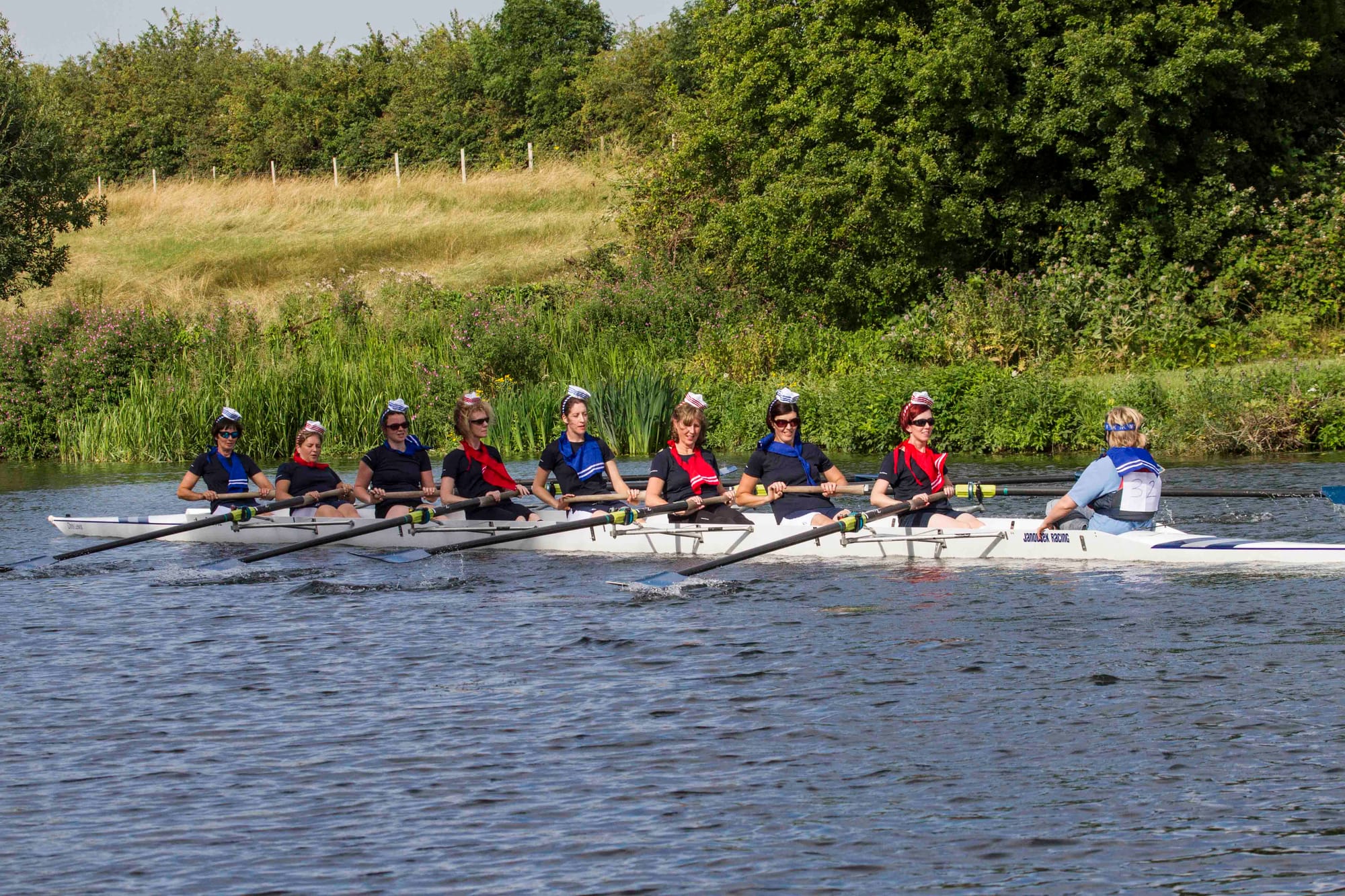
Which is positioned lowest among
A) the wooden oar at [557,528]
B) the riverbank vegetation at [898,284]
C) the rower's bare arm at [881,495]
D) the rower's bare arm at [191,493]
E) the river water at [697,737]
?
the river water at [697,737]

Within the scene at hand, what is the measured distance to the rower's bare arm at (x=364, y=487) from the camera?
14.7 m

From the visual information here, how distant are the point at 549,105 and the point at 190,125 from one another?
17.6 meters

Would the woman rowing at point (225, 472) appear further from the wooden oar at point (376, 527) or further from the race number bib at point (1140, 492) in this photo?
the race number bib at point (1140, 492)

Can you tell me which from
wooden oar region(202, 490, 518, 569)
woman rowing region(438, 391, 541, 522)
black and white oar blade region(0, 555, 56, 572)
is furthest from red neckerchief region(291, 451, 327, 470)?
black and white oar blade region(0, 555, 56, 572)

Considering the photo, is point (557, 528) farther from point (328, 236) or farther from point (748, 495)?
point (328, 236)

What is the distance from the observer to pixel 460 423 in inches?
556

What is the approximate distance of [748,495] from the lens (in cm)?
1234

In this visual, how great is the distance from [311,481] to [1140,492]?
8.36 m

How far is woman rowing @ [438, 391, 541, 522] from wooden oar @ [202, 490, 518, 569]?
10cm

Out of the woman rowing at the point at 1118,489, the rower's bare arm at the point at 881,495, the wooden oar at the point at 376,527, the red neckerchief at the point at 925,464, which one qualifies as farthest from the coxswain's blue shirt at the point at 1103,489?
the wooden oar at the point at 376,527

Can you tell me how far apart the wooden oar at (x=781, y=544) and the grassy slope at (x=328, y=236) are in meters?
25.0

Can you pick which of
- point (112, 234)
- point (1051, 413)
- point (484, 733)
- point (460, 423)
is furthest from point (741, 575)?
point (112, 234)

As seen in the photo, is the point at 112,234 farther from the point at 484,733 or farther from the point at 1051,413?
the point at 484,733

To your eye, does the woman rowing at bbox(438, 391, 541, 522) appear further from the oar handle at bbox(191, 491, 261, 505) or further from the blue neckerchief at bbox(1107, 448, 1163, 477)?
the blue neckerchief at bbox(1107, 448, 1163, 477)
